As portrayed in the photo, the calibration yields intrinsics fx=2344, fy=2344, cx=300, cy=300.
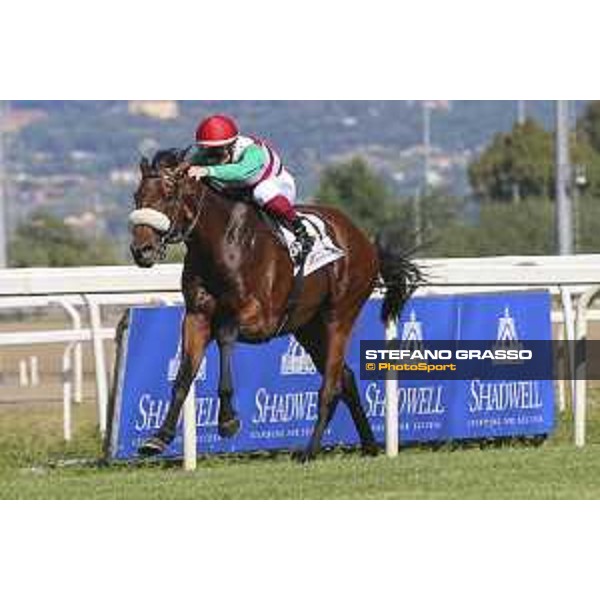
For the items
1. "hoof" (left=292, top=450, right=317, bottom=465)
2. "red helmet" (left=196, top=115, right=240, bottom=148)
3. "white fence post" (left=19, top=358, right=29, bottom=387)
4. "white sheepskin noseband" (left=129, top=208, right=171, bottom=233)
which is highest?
"red helmet" (left=196, top=115, right=240, bottom=148)

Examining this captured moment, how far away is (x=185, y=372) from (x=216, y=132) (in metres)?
1.20

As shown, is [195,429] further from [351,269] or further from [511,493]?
[511,493]

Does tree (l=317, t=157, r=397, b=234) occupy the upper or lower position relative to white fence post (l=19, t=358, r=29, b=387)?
upper

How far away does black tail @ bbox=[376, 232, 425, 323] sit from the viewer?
42.8 feet

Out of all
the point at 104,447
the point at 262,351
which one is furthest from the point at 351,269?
the point at 104,447

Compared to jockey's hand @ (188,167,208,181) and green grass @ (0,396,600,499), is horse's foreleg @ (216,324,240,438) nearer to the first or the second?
green grass @ (0,396,600,499)

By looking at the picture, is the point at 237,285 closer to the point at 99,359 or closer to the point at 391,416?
the point at 391,416

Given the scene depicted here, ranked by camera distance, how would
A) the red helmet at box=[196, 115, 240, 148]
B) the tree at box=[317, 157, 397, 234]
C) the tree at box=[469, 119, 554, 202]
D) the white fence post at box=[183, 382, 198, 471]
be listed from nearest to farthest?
the red helmet at box=[196, 115, 240, 148], the white fence post at box=[183, 382, 198, 471], the tree at box=[317, 157, 397, 234], the tree at box=[469, 119, 554, 202]

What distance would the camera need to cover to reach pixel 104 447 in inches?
492

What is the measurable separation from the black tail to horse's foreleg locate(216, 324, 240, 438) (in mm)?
1915

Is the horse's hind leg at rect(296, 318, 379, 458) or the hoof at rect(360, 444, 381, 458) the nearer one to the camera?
the horse's hind leg at rect(296, 318, 379, 458)

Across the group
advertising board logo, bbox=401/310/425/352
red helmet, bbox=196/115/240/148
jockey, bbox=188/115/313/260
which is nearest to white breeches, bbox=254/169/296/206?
jockey, bbox=188/115/313/260

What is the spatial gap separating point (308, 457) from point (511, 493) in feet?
6.84

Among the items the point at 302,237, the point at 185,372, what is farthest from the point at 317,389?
the point at 185,372
